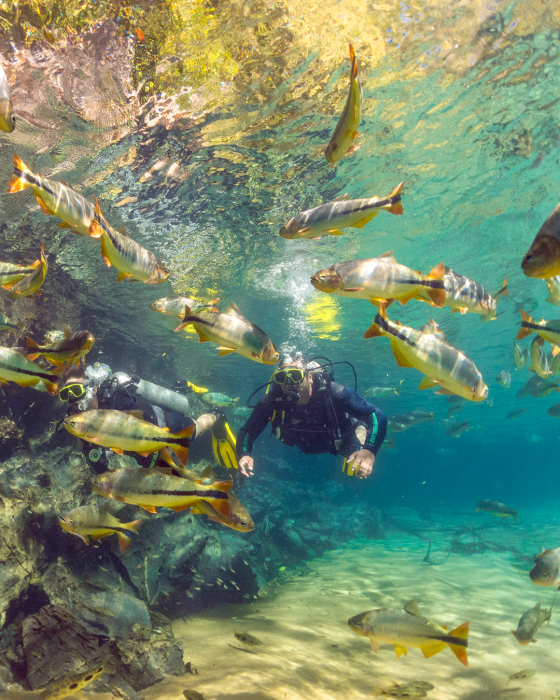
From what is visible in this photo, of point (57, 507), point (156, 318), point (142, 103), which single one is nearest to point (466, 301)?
point (142, 103)

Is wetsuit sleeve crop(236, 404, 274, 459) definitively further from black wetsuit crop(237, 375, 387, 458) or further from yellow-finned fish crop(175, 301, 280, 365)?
yellow-finned fish crop(175, 301, 280, 365)

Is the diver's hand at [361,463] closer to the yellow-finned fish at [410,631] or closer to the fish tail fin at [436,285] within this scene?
the yellow-finned fish at [410,631]

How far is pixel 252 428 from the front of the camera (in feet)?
23.9

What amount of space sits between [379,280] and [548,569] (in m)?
4.93

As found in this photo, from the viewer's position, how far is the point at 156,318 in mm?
18625

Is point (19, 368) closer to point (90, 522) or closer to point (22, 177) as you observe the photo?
point (22, 177)

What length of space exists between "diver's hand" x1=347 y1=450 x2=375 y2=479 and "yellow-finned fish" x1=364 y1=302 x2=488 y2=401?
1.89m

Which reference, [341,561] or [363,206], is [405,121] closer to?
[363,206]

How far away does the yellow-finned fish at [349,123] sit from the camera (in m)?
2.73

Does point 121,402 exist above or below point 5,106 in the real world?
below

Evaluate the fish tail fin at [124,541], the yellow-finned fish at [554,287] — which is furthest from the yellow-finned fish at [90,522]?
the yellow-finned fish at [554,287]

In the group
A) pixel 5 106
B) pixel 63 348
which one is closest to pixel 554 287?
pixel 63 348

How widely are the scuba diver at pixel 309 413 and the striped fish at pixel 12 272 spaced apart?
390 centimetres

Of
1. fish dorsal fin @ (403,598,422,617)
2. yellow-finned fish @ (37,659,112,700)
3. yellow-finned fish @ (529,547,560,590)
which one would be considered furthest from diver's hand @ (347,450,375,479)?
yellow-finned fish @ (37,659,112,700)
